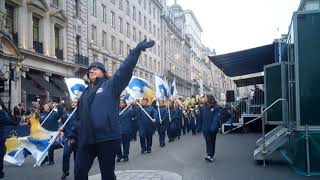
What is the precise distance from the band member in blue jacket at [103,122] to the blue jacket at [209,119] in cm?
700

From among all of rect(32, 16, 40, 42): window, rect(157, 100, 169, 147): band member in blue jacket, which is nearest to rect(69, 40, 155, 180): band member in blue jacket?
rect(157, 100, 169, 147): band member in blue jacket

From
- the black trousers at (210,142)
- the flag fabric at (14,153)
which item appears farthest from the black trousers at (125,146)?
the flag fabric at (14,153)

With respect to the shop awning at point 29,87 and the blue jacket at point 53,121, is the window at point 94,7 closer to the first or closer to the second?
the shop awning at point 29,87

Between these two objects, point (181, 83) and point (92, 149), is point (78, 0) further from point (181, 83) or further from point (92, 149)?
point (181, 83)

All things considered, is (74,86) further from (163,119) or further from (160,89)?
(160,89)

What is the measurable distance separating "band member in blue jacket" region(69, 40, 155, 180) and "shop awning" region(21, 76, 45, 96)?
2346cm

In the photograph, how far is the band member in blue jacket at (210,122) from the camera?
12156 mm

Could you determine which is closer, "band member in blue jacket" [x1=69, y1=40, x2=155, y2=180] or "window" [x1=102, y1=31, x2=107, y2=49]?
"band member in blue jacket" [x1=69, y1=40, x2=155, y2=180]

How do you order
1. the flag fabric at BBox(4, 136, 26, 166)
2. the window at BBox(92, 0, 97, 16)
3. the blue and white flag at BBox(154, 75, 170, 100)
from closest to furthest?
the flag fabric at BBox(4, 136, 26, 166)
the blue and white flag at BBox(154, 75, 170, 100)
the window at BBox(92, 0, 97, 16)

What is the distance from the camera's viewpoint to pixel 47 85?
101 ft

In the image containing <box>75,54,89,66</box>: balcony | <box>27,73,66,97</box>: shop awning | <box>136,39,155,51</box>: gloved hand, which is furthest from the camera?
<box>75,54,89,66</box>: balcony

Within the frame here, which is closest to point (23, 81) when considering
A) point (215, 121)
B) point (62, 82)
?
point (62, 82)

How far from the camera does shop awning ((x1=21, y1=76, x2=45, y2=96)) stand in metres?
27.9

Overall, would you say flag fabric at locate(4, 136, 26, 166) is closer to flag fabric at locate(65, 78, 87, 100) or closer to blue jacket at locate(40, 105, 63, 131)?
blue jacket at locate(40, 105, 63, 131)
